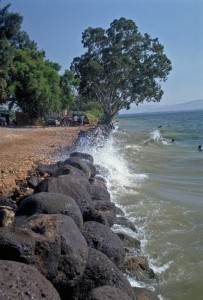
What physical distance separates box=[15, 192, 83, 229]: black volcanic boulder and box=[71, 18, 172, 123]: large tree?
111ft

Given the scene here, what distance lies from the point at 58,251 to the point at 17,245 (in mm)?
549

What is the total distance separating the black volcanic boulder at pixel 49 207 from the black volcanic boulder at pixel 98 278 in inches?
31.0

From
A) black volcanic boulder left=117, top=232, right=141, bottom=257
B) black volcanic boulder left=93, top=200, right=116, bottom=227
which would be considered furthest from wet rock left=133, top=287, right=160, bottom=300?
black volcanic boulder left=93, top=200, right=116, bottom=227

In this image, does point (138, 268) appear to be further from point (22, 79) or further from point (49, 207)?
point (22, 79)

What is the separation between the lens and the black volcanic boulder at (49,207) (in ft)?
17.1

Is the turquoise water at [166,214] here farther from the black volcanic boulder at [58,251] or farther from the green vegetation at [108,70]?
the green vegetation at [108,70]

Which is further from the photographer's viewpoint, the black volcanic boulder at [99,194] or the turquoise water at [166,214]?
the black volcanic boulder at [99,194]

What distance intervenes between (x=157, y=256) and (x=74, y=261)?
289 cm

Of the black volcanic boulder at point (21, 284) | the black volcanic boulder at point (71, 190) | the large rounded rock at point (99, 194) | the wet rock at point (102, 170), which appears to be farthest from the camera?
the wet rock at point (102, 170)

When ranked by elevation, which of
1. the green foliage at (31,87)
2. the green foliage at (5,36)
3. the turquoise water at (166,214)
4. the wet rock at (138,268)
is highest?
the green foliage at (5,36)

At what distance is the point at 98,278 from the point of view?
4.48 metres

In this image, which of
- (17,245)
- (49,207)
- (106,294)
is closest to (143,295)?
(106,294)

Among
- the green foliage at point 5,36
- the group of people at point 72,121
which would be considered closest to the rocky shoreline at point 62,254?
the green foliage at point 5,36

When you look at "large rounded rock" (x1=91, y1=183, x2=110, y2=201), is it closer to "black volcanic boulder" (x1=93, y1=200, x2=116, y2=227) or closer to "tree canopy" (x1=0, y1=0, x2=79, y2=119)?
"black volcanic boulder" (x1=93, y1=200, x2=116, y2=227)
